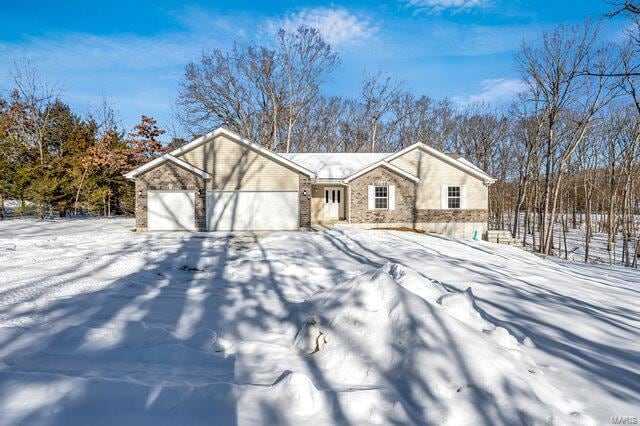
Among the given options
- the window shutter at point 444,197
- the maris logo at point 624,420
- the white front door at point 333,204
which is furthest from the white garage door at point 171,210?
the maris logo at point 624,420

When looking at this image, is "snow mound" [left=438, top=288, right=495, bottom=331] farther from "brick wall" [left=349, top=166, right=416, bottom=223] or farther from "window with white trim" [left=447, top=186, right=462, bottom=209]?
"window with white trim" [left=447, top=186, right=462, bottom=209]

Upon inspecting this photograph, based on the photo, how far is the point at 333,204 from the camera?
1936cm

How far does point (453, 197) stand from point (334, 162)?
7.42 m

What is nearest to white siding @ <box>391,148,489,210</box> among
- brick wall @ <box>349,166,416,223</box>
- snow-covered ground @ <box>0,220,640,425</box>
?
brick wall @ <box>349,166,416,223</box>

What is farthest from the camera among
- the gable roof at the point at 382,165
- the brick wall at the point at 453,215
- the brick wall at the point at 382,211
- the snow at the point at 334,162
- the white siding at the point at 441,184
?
the snow at the point at 334,162

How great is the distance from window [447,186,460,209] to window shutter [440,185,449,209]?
79mm

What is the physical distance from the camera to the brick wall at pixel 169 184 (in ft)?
49.1

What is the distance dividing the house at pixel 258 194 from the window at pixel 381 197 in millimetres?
55

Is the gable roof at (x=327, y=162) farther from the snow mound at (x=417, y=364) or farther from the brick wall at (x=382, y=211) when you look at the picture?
the snow mound at (x=417, y=364)

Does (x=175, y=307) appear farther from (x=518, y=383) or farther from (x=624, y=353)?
(x=624, y=353)

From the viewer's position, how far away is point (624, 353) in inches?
142

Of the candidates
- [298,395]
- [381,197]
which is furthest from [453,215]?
[298,395]

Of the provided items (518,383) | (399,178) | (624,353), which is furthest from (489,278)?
(399,178)

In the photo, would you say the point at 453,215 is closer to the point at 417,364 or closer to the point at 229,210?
the point at 229,210
